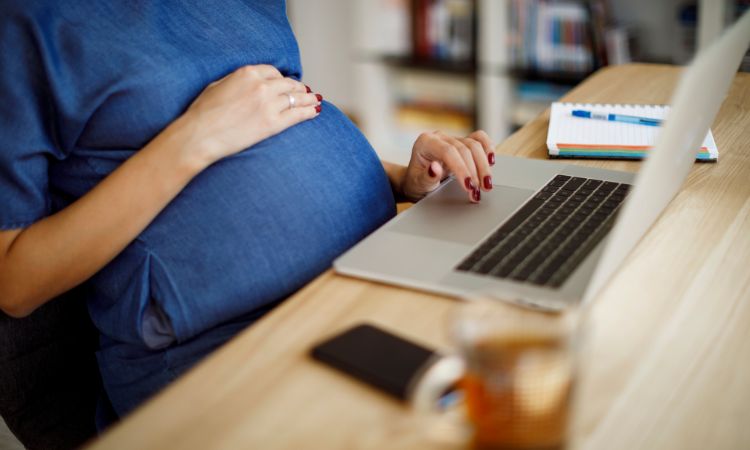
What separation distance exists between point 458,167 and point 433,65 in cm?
238

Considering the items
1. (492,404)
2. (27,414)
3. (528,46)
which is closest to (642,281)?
(492,404)

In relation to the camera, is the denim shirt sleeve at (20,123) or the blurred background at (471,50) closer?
the denim shirt sleeve at (20,123)

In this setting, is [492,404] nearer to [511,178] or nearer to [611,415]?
[611,415]

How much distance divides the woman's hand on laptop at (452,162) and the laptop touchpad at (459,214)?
0.06ft

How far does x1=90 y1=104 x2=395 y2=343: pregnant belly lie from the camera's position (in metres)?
0.87

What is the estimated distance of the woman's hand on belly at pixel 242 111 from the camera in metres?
0.88

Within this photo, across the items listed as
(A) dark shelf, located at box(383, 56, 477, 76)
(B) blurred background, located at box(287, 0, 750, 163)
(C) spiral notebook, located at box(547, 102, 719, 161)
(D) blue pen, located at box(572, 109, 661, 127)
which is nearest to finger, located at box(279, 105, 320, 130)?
(C) spiral notebook, located at box(547, 102, 719, 161)

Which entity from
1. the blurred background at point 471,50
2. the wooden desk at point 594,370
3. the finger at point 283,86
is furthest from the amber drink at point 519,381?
the blurred background at point 471,50


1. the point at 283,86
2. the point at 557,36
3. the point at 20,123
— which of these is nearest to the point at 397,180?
the point at 283,86

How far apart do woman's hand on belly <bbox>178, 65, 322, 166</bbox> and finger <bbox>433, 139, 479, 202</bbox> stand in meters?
0.17

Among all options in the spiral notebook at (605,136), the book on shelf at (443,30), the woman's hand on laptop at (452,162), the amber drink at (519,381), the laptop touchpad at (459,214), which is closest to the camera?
the amber drink at (519,381)

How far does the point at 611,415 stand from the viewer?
1.85ft

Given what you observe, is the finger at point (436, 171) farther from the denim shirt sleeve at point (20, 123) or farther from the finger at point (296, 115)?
the denim shirt sleeve at point (20, 123)

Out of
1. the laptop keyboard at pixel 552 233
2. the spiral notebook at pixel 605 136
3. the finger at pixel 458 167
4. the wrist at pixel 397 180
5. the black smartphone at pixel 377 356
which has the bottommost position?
the wrist at pixel 397 180
